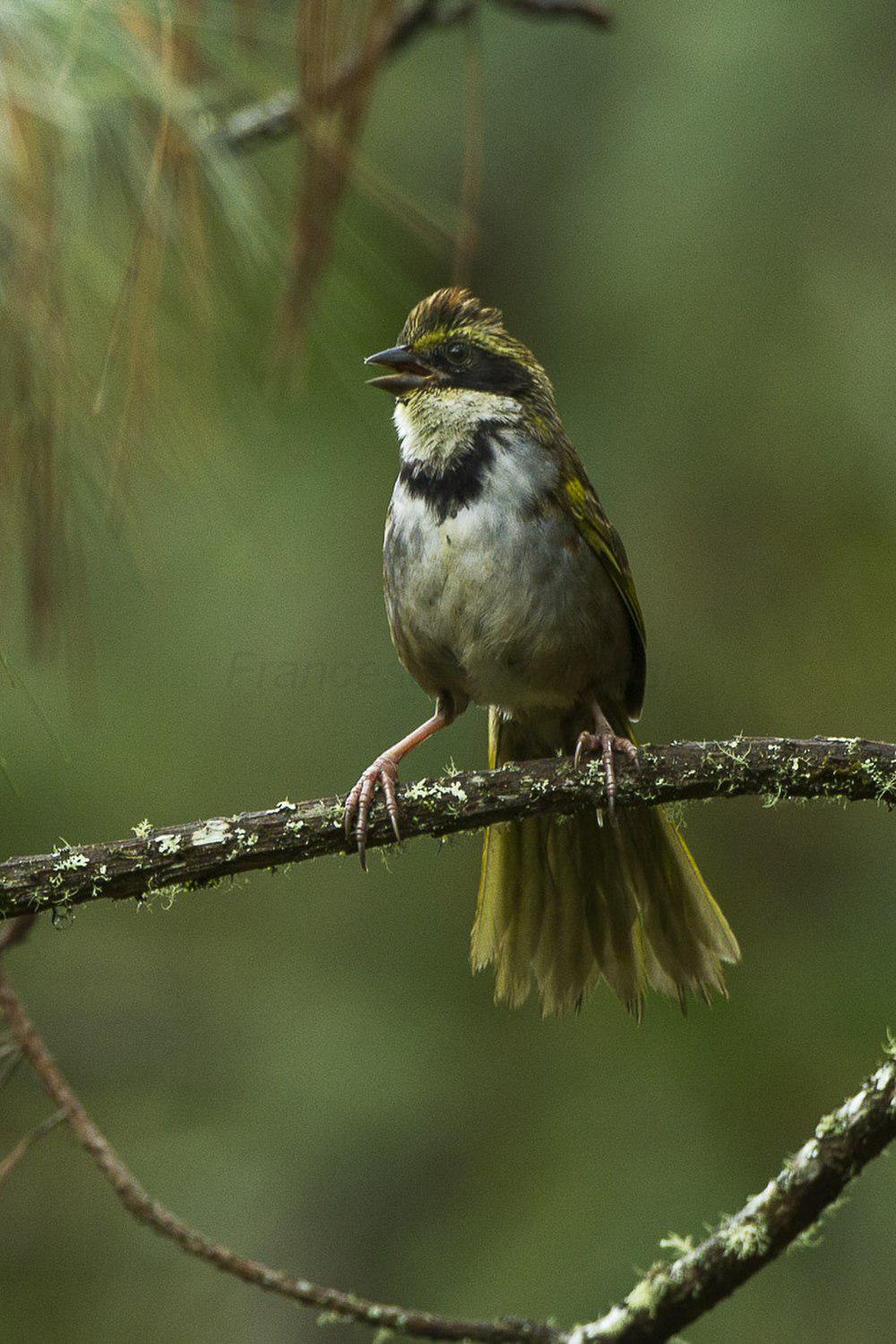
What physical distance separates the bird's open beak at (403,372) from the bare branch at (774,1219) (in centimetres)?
179

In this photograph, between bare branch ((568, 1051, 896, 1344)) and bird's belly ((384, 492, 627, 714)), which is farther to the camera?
bird's belly ((384, 492, 627, 714))

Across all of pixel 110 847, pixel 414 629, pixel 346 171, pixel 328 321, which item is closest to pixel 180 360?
pixel 328 321

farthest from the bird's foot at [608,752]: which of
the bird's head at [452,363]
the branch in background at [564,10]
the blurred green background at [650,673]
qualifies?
the blurred green background at [650,673]

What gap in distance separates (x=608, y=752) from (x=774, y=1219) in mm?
830

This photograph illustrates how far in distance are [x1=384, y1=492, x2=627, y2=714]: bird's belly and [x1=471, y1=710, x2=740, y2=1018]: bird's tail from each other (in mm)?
329

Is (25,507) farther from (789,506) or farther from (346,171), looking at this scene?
(789,506)

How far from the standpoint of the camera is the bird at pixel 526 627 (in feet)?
10.3

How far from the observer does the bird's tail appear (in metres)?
3.11

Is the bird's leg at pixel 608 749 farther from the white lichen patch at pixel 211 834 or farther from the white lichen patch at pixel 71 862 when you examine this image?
the white lichen patch at pixel 71 862

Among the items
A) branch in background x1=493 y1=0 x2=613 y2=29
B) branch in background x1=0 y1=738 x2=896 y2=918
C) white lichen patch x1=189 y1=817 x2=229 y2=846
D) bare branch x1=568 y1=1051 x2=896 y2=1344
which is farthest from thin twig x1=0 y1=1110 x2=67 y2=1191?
branch in background x1=493 y1=0 x2=613 y2=29

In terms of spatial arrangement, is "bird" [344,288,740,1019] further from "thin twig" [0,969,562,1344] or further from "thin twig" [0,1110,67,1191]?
"thin twig" [0,1110,67,1191]

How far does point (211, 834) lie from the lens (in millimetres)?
2305

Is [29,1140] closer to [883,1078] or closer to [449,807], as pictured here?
[449,807]

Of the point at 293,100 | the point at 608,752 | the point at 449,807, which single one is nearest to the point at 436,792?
the point at 449,807
